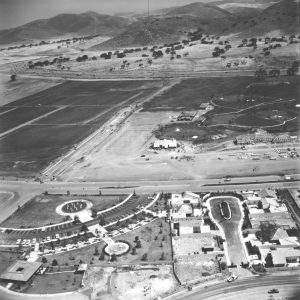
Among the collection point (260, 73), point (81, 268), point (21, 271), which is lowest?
point (81, 268)

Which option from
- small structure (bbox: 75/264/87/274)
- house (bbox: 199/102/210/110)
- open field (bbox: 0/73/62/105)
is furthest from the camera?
open field (bbox: 0/73/62/105)

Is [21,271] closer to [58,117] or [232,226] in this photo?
[232,226]

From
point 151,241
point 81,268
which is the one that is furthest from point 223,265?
point 81,268

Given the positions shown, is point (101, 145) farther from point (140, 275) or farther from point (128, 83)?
point (128, 83)

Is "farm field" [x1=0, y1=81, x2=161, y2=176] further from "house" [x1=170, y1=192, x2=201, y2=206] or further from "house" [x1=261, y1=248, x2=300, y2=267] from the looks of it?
"house" [x1=261, y1=248, x2=300, y2=267]

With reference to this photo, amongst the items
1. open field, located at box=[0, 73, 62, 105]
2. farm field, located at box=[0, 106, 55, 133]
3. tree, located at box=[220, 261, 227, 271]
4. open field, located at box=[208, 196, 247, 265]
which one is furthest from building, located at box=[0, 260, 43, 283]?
open field, located at box=[0, 73, 62, 105]

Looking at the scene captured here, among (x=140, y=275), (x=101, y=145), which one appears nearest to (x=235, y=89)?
(x=101, y=145)
